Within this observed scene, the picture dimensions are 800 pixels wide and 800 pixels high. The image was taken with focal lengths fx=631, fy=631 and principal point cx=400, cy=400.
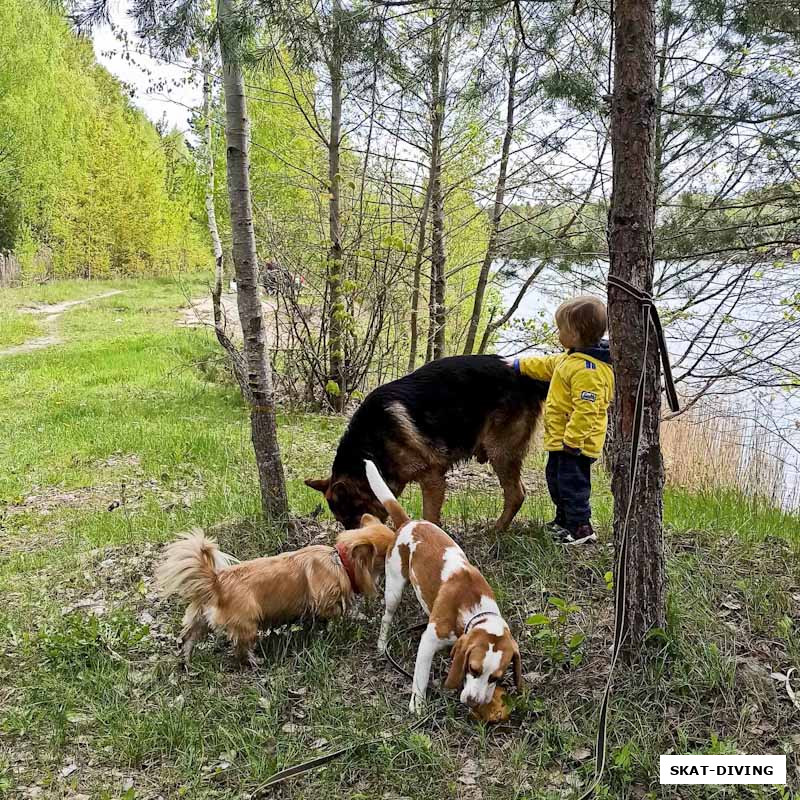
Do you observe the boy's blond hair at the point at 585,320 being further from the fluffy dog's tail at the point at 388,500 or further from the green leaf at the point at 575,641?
the green leaf at the point at 575,641

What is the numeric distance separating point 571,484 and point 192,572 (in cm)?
249

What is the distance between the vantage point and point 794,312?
21.7 ft

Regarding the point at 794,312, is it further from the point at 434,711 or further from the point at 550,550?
the point at 434,711

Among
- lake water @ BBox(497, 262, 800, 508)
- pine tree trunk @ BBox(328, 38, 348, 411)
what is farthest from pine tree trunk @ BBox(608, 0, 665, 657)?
pine tree trunk @ BBox(328, 38, 348, 411)

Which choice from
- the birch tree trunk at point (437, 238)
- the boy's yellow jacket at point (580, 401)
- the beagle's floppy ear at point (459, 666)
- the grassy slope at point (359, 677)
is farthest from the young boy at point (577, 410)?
the birch tree trunk at point (437, 238)

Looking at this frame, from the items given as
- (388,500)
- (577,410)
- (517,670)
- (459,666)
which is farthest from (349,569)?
(577,410)

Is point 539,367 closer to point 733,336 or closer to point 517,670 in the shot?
point 517,670

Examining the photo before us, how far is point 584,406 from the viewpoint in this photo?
411 cm

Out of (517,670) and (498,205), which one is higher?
(498,205)

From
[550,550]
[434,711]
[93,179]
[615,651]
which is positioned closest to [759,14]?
[550,550]

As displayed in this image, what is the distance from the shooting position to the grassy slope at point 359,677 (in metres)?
2.76

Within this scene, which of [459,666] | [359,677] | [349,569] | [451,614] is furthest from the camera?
[349,569]

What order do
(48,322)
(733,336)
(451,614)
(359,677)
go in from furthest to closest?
1. (48,322)
2. (733,336)
3. (359,677)
4. (451,614)

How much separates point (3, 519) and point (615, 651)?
6059mm
